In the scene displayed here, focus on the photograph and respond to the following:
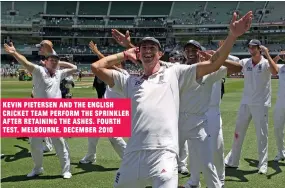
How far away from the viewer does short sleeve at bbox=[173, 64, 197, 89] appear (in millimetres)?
4121

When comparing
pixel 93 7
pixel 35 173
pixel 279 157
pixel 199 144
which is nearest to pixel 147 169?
pixel 199 144

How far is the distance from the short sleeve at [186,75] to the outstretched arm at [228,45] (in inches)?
2.1

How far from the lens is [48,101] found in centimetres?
848

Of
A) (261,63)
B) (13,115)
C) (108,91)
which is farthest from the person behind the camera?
(13,115)

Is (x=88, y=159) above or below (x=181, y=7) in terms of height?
below

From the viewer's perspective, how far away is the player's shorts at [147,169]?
3740mm

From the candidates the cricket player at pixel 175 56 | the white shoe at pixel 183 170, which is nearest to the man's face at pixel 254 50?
the cricket player at pixel 175 56

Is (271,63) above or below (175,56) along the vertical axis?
below

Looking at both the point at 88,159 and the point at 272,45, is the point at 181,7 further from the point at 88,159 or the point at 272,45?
the point at 88,159

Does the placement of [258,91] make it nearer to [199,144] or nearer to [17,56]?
[199,144]

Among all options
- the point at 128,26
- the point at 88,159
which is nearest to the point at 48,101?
the point at 88,159

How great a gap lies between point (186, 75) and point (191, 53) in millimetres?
1522

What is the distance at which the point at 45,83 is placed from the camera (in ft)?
25.6

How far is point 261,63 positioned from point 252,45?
0.44 meters
